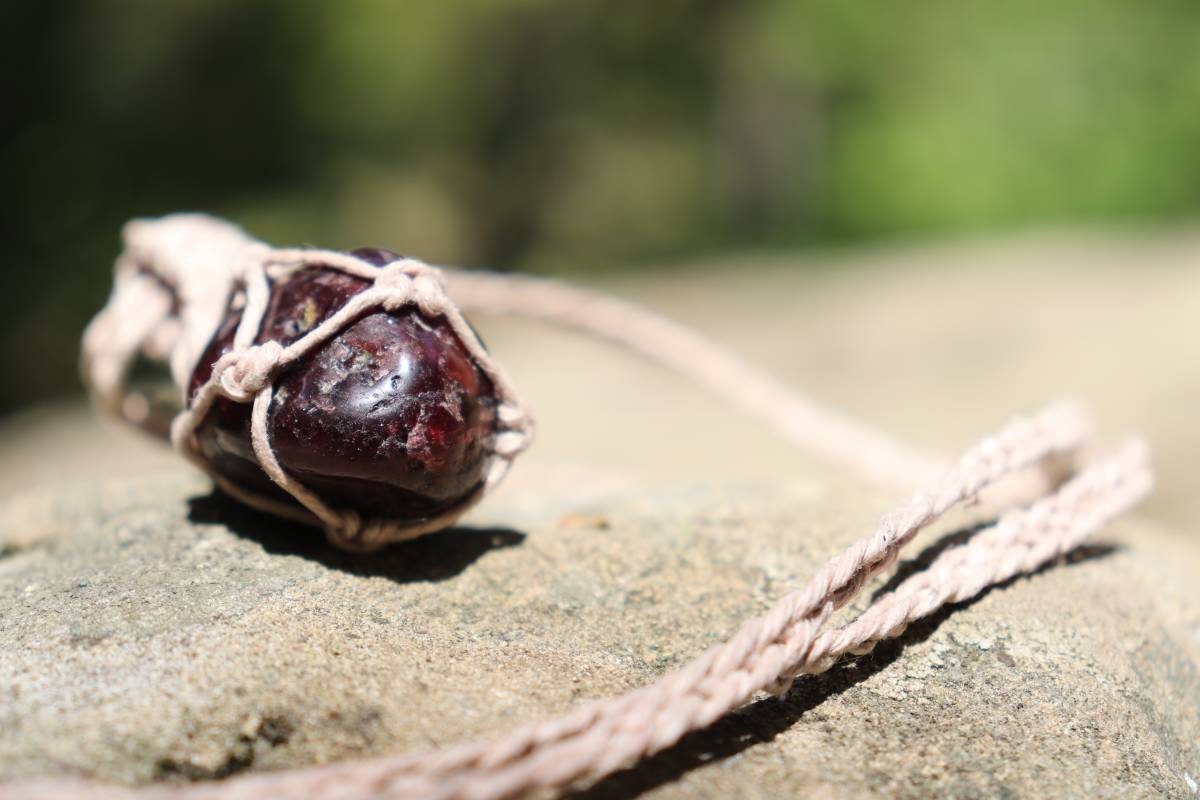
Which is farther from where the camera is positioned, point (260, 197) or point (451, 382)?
point (260, 197)

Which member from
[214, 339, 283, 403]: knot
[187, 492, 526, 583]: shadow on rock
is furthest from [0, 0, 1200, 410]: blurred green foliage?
[214, 339, 283, 403]: knot

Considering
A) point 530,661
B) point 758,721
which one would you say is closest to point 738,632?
point 758,721

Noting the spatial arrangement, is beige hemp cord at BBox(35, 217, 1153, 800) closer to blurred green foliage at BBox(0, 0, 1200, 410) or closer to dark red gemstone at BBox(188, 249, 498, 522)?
dark red gemstone at BBox(188, 249, 498, 522)

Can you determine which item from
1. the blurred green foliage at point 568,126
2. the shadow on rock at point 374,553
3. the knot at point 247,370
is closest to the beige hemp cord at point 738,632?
the knot at point 247,370

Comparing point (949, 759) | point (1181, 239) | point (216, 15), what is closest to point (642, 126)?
point (216, 15)

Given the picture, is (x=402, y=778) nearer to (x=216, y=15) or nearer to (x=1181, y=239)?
(x=1181, y=239)

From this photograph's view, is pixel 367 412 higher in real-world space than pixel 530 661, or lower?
higher

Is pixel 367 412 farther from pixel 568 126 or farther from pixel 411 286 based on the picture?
pixel 568 126
